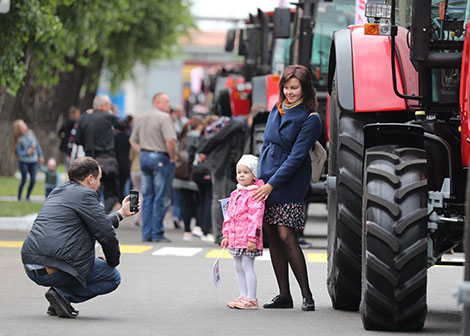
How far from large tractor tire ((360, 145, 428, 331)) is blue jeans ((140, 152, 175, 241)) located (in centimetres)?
898

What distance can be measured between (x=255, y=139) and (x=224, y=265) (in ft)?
8.12

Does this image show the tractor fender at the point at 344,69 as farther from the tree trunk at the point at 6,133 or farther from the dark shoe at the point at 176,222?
the tree trunk at the point at 6,133

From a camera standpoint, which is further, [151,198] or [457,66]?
[151,198]

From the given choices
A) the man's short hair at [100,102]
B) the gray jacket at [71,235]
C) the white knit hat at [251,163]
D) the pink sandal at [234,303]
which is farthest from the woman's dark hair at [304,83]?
the man's short hair at [100,102]

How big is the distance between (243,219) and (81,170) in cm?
128

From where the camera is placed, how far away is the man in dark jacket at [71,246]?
28.0ft

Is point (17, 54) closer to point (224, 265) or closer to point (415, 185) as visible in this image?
point (224, 265)

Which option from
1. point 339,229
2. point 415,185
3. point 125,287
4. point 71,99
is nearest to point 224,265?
point 125,287

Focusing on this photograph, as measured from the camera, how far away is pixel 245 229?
9.27 meters

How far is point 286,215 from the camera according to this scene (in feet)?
29.9

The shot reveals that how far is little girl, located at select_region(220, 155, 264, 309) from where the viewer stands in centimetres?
921

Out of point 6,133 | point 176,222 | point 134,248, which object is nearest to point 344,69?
point 134,248

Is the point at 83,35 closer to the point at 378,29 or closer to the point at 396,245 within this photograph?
the point at 378,29

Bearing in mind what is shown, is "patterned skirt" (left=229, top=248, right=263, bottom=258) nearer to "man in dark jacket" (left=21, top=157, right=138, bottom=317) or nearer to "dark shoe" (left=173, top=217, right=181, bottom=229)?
"man in dark jacket" (left=21, top=157, right=138, bottom=317)
